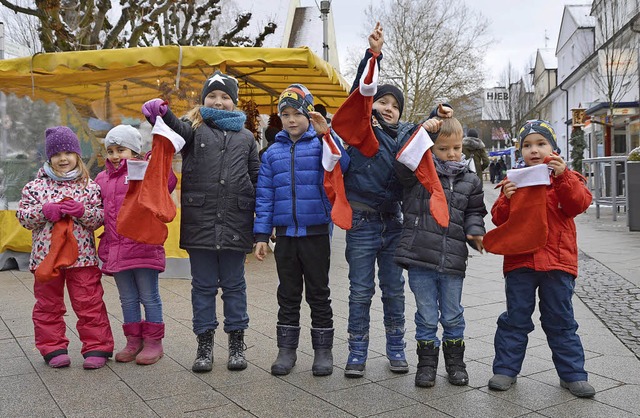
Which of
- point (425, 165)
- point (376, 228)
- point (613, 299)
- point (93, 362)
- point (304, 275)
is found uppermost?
point (425, 165)

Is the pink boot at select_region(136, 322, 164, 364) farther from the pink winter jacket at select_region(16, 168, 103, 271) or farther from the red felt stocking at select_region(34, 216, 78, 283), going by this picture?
the red felt stocking at select_region(34, 216, 78, 283)

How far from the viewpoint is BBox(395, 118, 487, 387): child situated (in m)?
3.96

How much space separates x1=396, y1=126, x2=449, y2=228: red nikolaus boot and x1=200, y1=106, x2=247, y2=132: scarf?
118 centimetres

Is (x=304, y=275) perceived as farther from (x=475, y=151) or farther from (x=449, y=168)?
(x=475, y=151)

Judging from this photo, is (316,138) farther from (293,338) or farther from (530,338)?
(530,338)

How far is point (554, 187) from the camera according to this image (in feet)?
12.5

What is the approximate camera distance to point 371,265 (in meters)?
4.28

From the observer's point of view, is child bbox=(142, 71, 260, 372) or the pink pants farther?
Result: the pink pants

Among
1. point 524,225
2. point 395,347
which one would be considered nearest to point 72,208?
point 395,347

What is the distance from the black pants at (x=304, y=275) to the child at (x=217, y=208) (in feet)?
0.89

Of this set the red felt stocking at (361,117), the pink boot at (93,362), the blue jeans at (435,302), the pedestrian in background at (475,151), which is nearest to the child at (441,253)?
the blue jeans at (435,302)

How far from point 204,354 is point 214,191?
1.07 metres

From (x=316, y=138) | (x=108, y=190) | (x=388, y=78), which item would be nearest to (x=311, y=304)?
(x=316, y=138)

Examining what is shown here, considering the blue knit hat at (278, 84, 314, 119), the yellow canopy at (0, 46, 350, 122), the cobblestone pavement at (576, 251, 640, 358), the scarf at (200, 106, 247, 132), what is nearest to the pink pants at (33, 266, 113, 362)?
the scarf at (200, 106, 247, 132)
